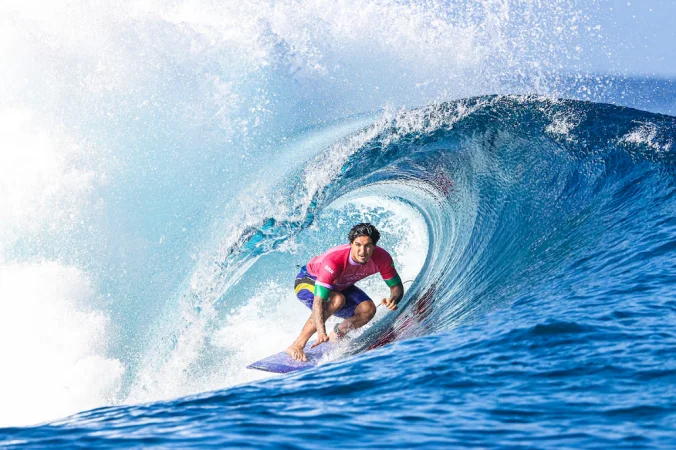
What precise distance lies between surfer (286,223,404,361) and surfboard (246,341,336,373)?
0.07 m

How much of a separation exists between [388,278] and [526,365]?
313 cm

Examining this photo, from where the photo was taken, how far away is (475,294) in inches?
220

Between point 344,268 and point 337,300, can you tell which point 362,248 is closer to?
point 344,268

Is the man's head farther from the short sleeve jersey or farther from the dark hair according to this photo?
the short sleeve jersey

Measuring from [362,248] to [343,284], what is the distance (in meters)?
0.80

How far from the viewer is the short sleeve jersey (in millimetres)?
5730

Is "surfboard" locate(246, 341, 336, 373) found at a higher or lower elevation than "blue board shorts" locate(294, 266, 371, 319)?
lower

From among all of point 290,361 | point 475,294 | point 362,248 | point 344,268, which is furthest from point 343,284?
point 475,294

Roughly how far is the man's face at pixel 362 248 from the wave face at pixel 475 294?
0.76 m

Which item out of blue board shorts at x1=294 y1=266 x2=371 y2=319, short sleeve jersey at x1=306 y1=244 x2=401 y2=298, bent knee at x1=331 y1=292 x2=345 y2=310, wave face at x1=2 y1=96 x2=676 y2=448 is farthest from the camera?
blue board shorts at x1=294 y1=266 x2=371 y2=319

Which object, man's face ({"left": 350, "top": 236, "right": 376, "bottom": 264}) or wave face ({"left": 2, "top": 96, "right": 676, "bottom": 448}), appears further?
man's face ({"left": 350, "top": 236, "right": 376, "bottom": 264})

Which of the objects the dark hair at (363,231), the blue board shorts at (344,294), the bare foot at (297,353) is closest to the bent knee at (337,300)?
the blue board shorts at (344,294)

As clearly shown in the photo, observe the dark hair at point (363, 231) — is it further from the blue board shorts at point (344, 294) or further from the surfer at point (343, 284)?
the blue board shorts at point (344, 294)

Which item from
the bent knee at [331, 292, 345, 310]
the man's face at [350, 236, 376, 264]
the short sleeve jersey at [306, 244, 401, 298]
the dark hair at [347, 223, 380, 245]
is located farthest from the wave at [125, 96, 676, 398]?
the dark hair at [347, 223, 380, 245]
